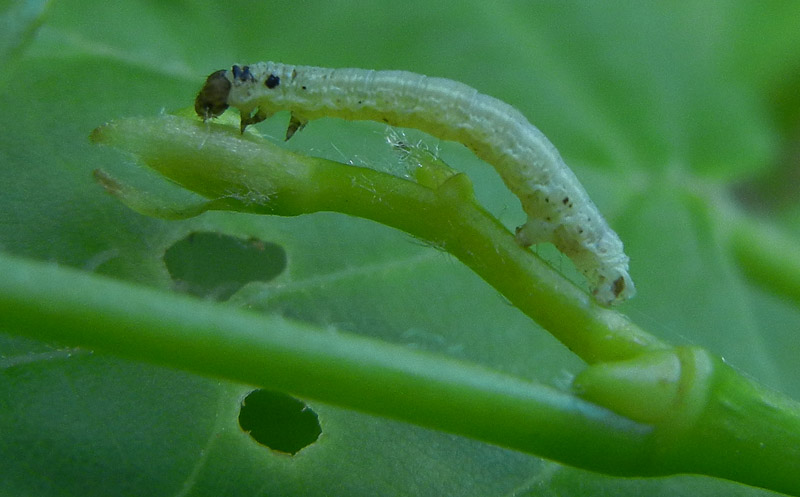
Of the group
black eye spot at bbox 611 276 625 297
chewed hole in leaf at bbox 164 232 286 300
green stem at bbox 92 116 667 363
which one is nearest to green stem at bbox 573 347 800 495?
green stem at bbox 92 116 667 363

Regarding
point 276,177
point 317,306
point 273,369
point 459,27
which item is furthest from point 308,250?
point 459,27

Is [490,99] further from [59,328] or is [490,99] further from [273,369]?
[59,328]

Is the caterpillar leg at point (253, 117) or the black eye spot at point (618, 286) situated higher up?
the black eye spot at point (618, 286)

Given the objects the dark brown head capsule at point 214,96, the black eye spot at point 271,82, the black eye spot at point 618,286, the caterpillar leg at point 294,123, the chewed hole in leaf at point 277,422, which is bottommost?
the chewed hole in leaf at point 277,422

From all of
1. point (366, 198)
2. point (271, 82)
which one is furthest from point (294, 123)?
point (366, 198)

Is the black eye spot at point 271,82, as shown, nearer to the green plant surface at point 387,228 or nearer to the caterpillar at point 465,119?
the caterpillar at point 465,119

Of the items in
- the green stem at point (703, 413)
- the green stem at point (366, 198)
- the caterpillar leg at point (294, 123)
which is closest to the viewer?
the green stem at point (703, 413)

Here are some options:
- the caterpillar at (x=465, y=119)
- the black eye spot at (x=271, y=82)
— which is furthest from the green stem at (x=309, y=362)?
the black eye spot at (x=271, y=82)
